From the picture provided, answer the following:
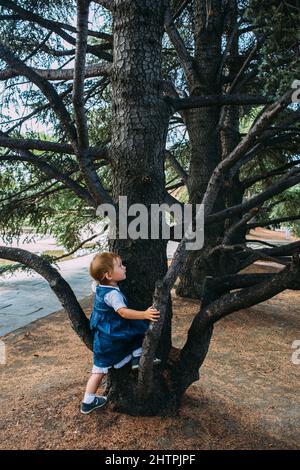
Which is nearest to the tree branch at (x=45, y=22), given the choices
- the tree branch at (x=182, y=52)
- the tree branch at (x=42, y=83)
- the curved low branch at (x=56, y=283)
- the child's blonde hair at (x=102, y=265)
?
the tree branch at (x=182, y=52)

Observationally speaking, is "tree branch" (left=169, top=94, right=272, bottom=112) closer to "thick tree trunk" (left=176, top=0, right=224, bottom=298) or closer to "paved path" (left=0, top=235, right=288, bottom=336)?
"thick tree trunk" (left=176, top=0, right=224, bottom=298)

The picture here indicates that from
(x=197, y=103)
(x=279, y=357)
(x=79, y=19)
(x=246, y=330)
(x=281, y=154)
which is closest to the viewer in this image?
(x=79, y=19)

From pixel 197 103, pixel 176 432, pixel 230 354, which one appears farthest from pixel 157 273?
pixel 230 354

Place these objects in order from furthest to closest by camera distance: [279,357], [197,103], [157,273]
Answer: [279,357]
[197,103]
[157,273]

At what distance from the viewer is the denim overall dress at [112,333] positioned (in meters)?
2.90

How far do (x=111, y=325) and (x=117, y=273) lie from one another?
365 mm

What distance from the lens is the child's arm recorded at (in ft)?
8.39

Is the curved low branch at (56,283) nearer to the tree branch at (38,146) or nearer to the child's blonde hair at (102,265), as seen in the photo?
the child's blonde hair at (102,265)

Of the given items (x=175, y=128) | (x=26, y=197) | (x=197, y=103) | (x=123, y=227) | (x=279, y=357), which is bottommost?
(x=279, y=357)

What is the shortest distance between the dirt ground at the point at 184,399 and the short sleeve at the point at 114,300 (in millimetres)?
856

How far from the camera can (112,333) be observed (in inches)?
114

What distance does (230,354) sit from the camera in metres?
5.34
